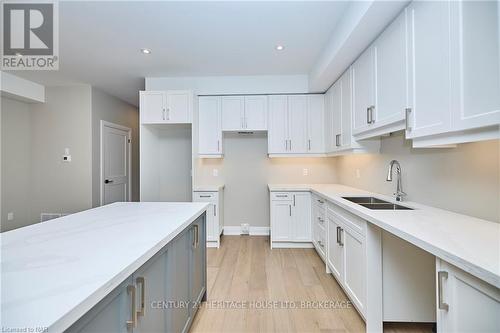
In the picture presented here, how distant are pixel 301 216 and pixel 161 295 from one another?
8.73ft

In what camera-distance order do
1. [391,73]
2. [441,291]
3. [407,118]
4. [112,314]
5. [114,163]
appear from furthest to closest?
[114,163] < [391,73] < [407,118] < [441,291] < [112,314]

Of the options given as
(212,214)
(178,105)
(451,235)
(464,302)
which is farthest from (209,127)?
(464,302)

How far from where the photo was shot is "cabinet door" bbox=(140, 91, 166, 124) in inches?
147

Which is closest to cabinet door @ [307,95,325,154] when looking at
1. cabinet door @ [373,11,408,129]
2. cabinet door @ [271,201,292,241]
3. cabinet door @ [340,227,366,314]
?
cabinet door @ [271,201,292,241]

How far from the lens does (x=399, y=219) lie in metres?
1.54

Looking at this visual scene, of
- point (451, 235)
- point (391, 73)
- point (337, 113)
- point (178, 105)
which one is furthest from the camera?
point (178, 105)

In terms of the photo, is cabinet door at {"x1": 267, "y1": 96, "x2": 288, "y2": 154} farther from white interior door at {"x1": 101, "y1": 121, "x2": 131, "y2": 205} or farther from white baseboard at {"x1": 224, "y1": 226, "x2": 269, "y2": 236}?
white interior door at {"x1": 101, "y1": 121, "x2": 131, "y2": 205}

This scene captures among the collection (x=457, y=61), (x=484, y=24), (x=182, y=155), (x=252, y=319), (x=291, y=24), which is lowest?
(x=252, y=319)

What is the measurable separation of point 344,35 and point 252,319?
8.77 ft

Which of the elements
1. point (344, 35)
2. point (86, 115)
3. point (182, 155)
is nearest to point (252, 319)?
point (344, 35)

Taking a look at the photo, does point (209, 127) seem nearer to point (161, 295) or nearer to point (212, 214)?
point (212, 214)

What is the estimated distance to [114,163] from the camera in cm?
502

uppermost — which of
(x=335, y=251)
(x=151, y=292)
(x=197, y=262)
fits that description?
(x=151, y=292)

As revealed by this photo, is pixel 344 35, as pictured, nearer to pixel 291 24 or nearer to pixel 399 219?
pixel 291 24
